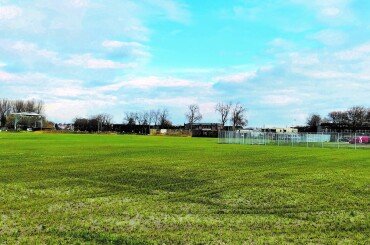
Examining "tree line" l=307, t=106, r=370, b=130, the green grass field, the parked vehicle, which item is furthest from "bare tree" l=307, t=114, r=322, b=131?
the green grass field

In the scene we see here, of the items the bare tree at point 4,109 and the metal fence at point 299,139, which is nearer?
the metal fence at point 299,139

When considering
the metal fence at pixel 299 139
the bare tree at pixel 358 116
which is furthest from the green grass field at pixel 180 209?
the bare tree at pixel 358 116

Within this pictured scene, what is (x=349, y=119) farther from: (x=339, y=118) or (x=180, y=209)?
(x=180, y=209)

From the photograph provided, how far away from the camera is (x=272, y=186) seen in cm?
1416

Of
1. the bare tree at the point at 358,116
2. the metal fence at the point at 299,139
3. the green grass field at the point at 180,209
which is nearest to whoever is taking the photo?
the green grass field at the point at 180,209

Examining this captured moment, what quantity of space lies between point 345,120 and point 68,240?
138 metres

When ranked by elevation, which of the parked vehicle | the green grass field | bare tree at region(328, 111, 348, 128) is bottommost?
the green grass field

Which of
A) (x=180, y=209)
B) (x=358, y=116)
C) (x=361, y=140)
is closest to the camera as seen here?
(x=180, y=209)

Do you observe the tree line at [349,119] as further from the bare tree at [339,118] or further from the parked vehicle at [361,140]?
the parked vehicle at [361,140]

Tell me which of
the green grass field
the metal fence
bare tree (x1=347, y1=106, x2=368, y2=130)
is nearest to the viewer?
the green grass field

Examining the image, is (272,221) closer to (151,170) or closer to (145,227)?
(145,227)

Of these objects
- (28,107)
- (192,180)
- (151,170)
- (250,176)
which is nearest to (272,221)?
(192,180)

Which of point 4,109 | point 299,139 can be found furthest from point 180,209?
point 4,109

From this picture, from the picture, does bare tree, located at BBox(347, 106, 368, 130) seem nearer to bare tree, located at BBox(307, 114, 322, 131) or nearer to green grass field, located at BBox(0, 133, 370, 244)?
bare tree, located at BBox(307, 114, 322, 131)
